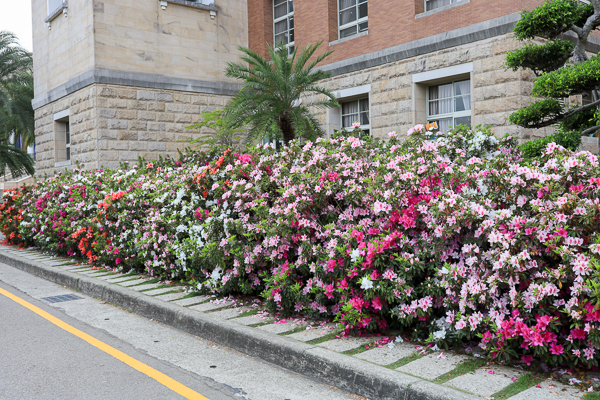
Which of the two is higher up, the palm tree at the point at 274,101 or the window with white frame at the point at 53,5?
the window with white frame at the point at 53,5

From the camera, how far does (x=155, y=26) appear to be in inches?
715

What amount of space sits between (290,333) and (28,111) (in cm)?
2751

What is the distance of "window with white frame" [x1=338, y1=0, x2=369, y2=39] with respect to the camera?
656 inches

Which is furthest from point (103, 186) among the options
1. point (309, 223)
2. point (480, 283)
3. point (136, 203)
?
point (480, 283)

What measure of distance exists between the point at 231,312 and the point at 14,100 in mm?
26175

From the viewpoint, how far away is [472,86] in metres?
13.3

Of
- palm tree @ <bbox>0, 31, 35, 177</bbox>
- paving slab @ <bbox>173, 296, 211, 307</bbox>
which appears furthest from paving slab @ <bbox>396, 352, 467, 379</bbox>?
palm tree @ <bbox>0, 31, 35, 177</bbox>

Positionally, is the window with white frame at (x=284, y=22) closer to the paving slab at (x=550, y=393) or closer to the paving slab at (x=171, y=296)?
the paving slab at (x=171, y=296)

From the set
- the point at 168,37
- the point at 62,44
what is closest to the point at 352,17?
the point at 168,37

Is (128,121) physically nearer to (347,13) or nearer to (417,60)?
(347,13)

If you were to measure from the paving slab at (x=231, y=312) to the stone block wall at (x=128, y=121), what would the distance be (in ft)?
41.7

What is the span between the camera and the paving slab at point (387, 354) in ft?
13.7

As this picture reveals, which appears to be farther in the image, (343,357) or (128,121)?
(128,121)

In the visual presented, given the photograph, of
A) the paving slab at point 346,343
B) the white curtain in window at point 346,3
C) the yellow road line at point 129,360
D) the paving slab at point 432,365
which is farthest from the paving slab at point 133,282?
the white curtain in window at point 346,3
